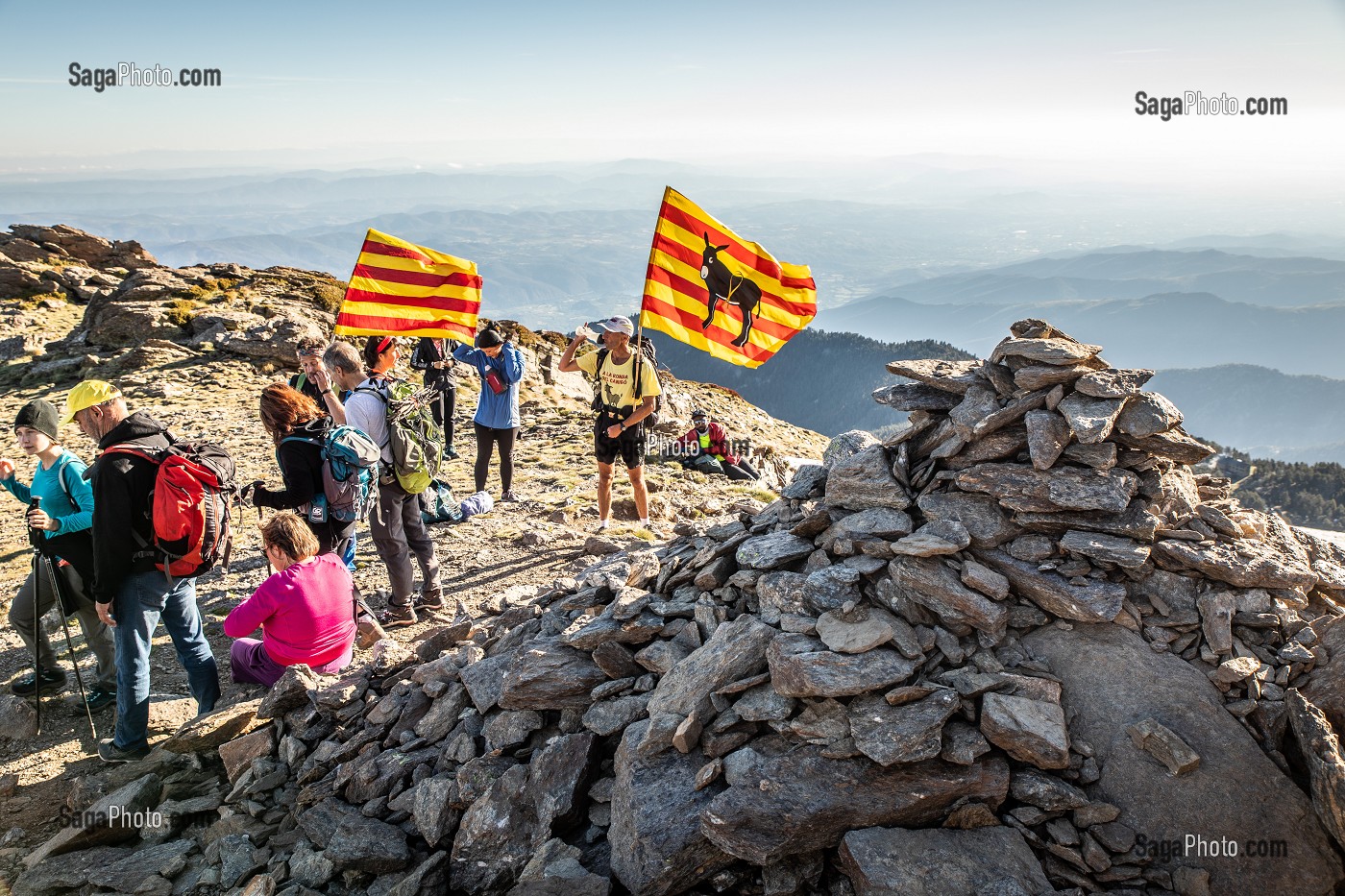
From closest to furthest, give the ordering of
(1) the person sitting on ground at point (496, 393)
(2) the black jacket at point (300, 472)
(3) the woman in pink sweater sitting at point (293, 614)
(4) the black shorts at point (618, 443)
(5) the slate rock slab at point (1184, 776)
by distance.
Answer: (5) the slate rock slab at point (1184, 776) < (3) the woman in pink sweater sitting at point (293, 614) < (2) the black jacket at point (300, 472) < (4) the black shorts at point (618, 443) < (1) the person sitting on ground at point (496, 393)

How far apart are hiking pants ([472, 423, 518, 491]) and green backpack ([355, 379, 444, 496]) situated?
4.14 metres

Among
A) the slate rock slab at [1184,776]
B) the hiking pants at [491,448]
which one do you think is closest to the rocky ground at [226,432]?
the hiking pants at [491,448]

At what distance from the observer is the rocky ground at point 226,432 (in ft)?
25.5

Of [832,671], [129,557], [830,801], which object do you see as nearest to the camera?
[830,801]

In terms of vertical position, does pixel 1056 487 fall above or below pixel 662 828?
above

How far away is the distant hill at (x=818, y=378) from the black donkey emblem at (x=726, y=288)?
13958 centimetres

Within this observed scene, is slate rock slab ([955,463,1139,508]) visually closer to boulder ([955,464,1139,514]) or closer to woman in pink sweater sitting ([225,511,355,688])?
boulder ([955,464,1139,514])

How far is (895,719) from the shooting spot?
4.97 m

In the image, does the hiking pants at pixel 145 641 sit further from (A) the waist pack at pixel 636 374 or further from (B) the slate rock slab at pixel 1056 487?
(B) the slate rock slab at pixel 1056 487

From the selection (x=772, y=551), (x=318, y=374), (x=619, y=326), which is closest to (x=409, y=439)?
(x=318, y=374)

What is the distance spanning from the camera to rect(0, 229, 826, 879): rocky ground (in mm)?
7762

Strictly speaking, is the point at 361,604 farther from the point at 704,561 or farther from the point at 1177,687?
the point at 1177,687

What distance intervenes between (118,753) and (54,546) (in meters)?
2.15

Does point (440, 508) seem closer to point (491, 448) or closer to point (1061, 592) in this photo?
point (491, 448)
